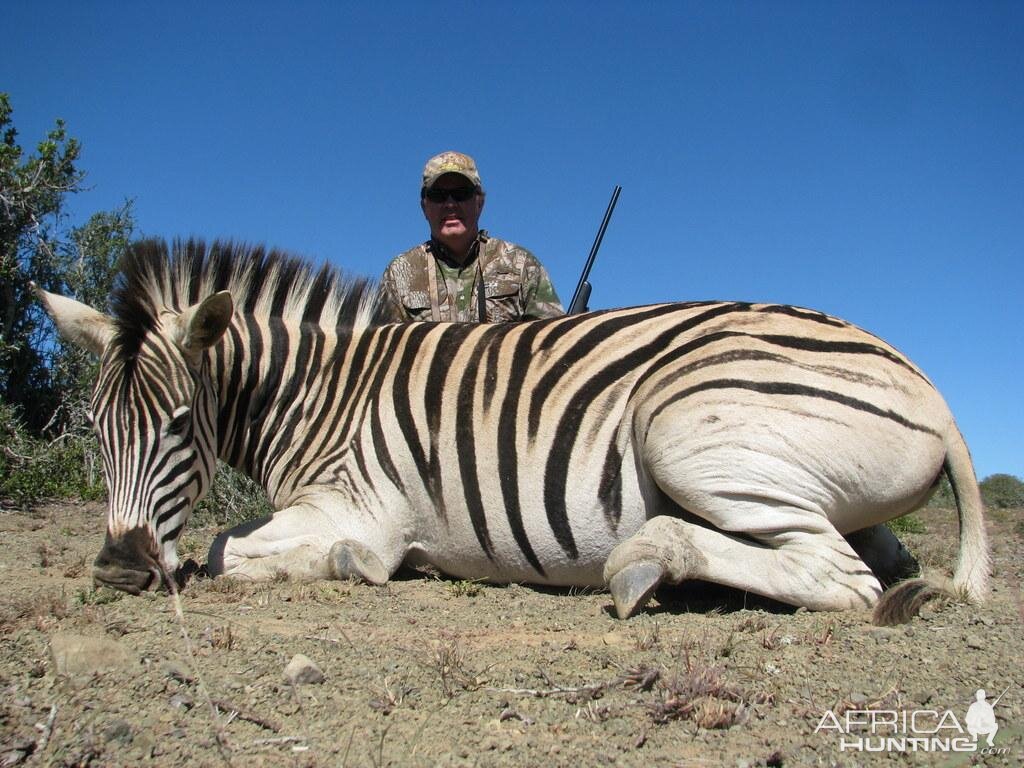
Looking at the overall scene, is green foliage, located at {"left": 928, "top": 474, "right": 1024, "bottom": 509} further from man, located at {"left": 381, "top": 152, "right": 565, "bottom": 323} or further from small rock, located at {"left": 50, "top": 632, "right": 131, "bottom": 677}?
small rock, located at {"left": 50, "top": 632, "right": 131, "bottom": 677}

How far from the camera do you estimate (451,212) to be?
6.91 meters

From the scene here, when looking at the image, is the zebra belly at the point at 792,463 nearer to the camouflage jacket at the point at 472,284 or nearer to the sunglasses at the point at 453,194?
the camouflage jacket at the point at 472,284

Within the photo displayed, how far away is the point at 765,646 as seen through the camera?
268cm

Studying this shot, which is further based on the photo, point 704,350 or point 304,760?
point 704,350

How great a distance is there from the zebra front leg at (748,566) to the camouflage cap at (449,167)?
13.9ft

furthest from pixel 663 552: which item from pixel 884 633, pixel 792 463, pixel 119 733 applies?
pixel 119 733

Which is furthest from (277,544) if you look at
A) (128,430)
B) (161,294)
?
(161,294)

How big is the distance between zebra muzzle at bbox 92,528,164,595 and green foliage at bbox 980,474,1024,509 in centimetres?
1093

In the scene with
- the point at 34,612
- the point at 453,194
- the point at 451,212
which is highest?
the point at 453,194

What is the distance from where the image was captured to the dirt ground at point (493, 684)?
1.95 m

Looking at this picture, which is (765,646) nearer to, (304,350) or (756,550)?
(756,550)

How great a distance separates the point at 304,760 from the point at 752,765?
1044mm

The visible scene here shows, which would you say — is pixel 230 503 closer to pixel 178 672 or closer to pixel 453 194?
pixel 453 194

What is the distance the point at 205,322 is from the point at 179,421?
1.61 ft
